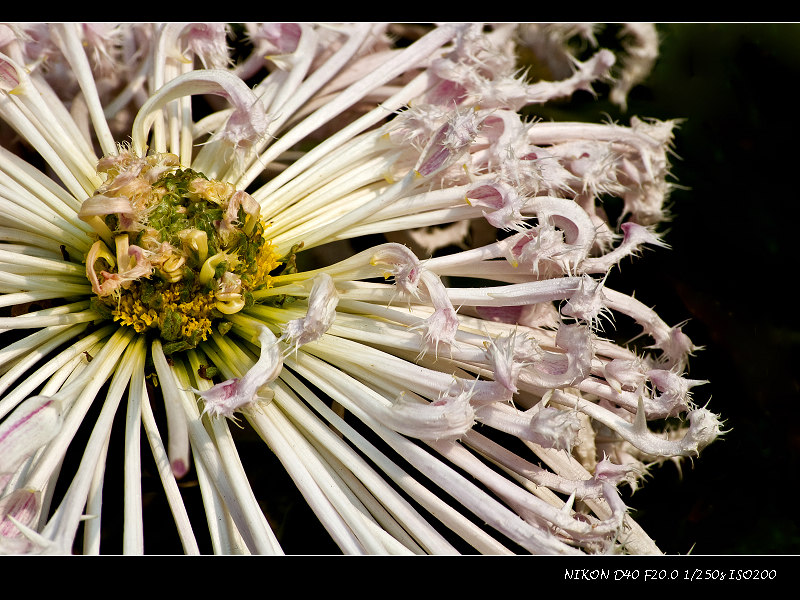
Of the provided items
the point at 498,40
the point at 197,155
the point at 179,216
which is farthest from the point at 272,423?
the point at 498,40

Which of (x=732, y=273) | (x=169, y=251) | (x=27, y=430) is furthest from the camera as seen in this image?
(x=732, y=273)

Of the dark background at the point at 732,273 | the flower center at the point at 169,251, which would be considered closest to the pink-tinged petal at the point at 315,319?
the flower center at the point at 169,251

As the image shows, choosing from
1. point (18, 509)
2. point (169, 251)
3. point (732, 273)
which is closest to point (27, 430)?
point (18, 509)

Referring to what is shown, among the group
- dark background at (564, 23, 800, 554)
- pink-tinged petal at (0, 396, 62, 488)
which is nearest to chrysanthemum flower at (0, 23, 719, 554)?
pink-tinged petal at (0, 396, 62, 488)

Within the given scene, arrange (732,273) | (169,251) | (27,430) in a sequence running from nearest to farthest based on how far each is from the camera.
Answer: (27,430) → (169,251) → (732,273)

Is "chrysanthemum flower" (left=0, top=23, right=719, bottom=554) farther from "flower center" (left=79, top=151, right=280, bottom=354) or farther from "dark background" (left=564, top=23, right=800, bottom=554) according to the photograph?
"dark background" (left=564, top=23, right=800, bottom=554)

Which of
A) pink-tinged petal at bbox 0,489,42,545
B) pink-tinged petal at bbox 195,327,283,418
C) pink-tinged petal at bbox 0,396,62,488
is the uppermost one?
pink-tinged petal at bbox 195,327,283,418

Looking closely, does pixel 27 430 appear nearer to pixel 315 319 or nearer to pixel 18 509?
pixel 18 509
